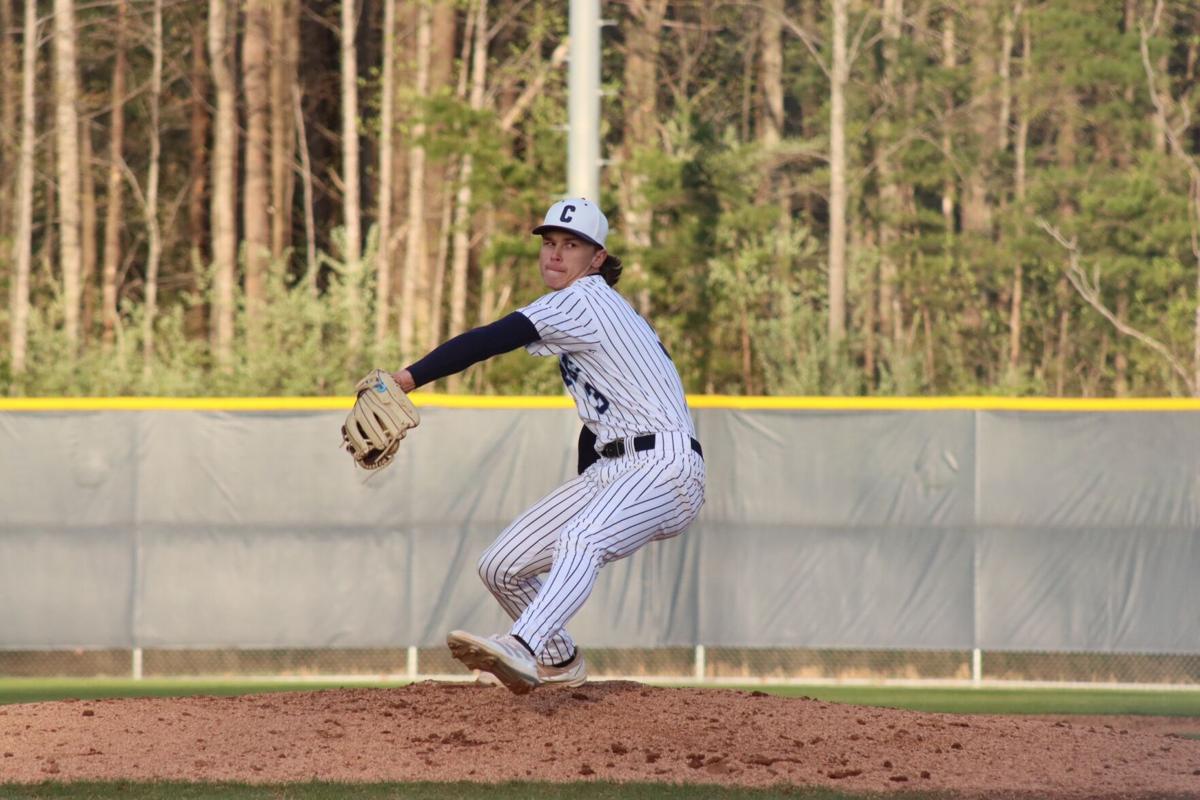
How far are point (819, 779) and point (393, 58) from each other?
21.8m

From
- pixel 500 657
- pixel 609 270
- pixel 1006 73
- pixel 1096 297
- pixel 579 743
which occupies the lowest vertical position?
pixel 579 743

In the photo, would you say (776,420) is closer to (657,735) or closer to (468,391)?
(657,735)

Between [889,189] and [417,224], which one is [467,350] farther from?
[889,189]

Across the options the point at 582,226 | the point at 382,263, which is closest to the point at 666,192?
the point at 382,263

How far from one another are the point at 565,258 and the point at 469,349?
80 centimetres

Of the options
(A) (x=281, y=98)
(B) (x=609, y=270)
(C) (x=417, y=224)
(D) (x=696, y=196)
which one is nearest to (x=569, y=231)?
(B) (x=609, y=270)

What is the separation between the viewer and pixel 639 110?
80.1 ft

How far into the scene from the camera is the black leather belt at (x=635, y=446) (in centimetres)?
565

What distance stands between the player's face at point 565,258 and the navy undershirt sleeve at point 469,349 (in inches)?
23.2

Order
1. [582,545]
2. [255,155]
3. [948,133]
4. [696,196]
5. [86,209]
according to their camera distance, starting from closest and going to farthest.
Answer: [582,545] → [696,196] → [255,155] → [948,133] → [86,209]

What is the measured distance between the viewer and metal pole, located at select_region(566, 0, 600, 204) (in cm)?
1112

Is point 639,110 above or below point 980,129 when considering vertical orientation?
below

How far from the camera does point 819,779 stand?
5477 millimetres

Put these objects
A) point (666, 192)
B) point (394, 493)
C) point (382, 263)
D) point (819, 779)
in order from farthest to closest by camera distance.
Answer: point (382, 263) → point (666, 192) → point (394, 493) → point (819, 779)
